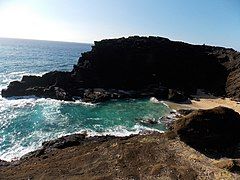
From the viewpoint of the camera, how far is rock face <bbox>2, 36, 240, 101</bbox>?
77.0 metres

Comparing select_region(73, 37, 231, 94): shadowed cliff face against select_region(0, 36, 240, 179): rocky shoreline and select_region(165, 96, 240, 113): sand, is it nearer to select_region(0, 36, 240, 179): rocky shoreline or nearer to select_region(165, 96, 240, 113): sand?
select_region(0, 36, 240, 179): rocky shoreline

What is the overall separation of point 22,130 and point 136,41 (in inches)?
1905

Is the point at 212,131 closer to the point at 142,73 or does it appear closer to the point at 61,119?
the point at 61,119

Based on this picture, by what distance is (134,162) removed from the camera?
30609 millimetres

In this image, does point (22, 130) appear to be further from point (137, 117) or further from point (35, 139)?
point (137, 117)

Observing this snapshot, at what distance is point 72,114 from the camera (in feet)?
198

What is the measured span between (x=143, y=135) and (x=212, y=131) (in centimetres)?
982

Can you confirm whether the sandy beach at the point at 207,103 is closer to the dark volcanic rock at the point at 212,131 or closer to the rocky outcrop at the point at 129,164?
the dark volcanic rock at the point at 212,131

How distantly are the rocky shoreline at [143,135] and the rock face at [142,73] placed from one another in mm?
221

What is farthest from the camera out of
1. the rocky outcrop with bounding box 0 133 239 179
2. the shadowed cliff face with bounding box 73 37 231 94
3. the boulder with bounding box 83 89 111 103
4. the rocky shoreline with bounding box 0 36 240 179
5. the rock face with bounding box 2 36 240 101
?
the shadowed cliff face with bounding box 73 37 231 94

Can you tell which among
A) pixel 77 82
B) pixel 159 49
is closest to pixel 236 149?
pixel 77 82

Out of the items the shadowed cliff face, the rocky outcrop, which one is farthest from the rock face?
the rocky outcrop

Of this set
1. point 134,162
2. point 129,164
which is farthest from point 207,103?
point 129,164

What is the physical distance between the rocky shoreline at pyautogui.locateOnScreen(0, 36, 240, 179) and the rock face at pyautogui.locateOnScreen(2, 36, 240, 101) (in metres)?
0.22
